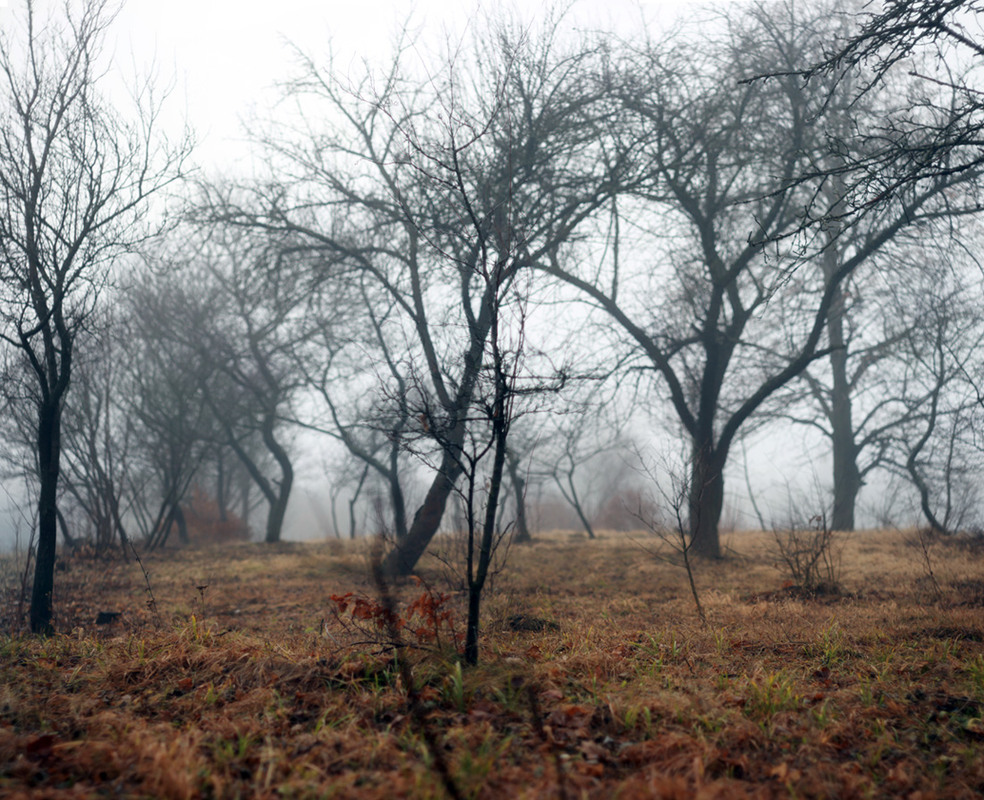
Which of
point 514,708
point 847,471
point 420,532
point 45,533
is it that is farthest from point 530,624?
point 847,471

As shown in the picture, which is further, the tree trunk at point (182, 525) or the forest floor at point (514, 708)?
the tree trunk at point (182, 525)

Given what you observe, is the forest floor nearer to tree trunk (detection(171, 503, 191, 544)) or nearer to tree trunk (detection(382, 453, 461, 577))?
tree trunk (detection(382, 453, 461, 577))

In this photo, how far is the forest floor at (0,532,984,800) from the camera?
8.37ft

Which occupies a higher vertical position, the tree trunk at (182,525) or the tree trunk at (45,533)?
the tree trunk at (45,533)

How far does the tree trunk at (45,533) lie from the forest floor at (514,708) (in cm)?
39

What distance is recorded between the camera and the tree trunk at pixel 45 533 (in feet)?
18.3

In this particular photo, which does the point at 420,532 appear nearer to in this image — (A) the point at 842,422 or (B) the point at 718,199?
(B) the point at 718,199

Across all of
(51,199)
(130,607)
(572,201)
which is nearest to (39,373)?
(51,199)

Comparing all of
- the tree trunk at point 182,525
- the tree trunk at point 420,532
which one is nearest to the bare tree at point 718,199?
the tree trunk at point 420,532

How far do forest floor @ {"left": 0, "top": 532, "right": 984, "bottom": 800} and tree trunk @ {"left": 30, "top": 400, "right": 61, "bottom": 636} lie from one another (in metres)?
0.39

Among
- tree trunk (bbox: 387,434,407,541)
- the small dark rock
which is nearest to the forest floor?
the small dark rock

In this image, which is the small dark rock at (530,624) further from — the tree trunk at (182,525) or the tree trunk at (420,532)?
the tree trunk at (182,525)

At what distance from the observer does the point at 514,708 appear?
3174 millimetres

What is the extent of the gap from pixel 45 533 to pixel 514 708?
4.69m
